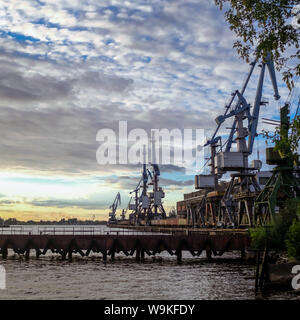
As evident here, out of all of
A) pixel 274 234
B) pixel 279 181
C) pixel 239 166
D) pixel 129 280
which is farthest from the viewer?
pixel 239 166

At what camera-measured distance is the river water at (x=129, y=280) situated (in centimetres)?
3005

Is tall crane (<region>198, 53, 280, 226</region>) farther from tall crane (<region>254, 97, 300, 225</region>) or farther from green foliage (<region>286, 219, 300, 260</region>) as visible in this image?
green foliage (<region>286, 219, 300, 260</region>)

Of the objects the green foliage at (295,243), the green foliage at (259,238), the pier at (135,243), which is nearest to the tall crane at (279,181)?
the pier at (135,243)

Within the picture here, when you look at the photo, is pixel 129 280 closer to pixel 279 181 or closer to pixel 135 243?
pixel 135 243

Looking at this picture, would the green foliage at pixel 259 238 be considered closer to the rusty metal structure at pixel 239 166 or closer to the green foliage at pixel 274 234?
the green foliage at pixel 274 234

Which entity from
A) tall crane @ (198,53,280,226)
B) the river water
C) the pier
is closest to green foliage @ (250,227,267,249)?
the river water

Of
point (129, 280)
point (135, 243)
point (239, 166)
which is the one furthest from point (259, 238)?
point (239, 166)

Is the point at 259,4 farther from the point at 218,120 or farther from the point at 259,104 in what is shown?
the point at 218,120

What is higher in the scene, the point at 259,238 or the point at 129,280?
the point at 259,238

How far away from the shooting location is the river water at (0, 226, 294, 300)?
1183 inches

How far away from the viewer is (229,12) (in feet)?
79.2

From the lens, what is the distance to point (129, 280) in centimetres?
3672

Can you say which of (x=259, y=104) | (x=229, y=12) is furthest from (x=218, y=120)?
(x=229, y=12)
